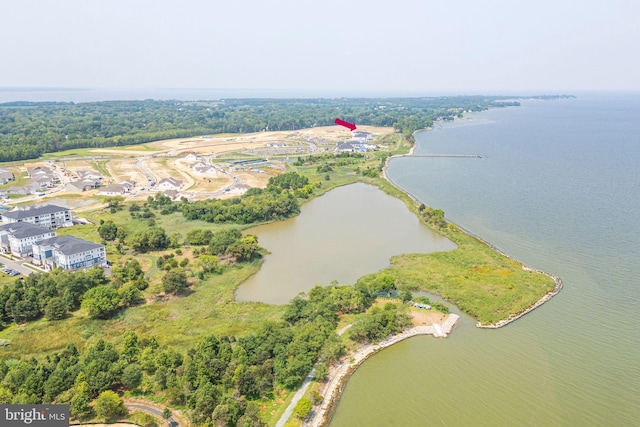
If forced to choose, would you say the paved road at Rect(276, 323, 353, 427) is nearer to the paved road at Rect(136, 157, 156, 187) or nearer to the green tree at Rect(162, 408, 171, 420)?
the green tree at Rect(162, 408, 171, 420)

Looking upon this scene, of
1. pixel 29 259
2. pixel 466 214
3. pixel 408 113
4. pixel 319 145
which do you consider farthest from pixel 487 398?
pixel 408 113

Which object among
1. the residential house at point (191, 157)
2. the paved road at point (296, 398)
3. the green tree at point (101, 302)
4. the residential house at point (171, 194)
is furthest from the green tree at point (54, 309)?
the residential house at point (191, 157)

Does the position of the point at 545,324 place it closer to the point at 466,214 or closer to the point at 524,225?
the point at 524,225

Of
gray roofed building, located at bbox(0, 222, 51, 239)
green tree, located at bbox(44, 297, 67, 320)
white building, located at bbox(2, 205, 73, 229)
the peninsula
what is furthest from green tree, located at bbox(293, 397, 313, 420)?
white building, located at bbox(2, 205, 73, 229)

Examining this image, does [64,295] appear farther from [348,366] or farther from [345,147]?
[345,147]

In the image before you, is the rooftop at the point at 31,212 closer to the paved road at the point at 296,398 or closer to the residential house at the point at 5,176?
the residential house at the point at 5,176
